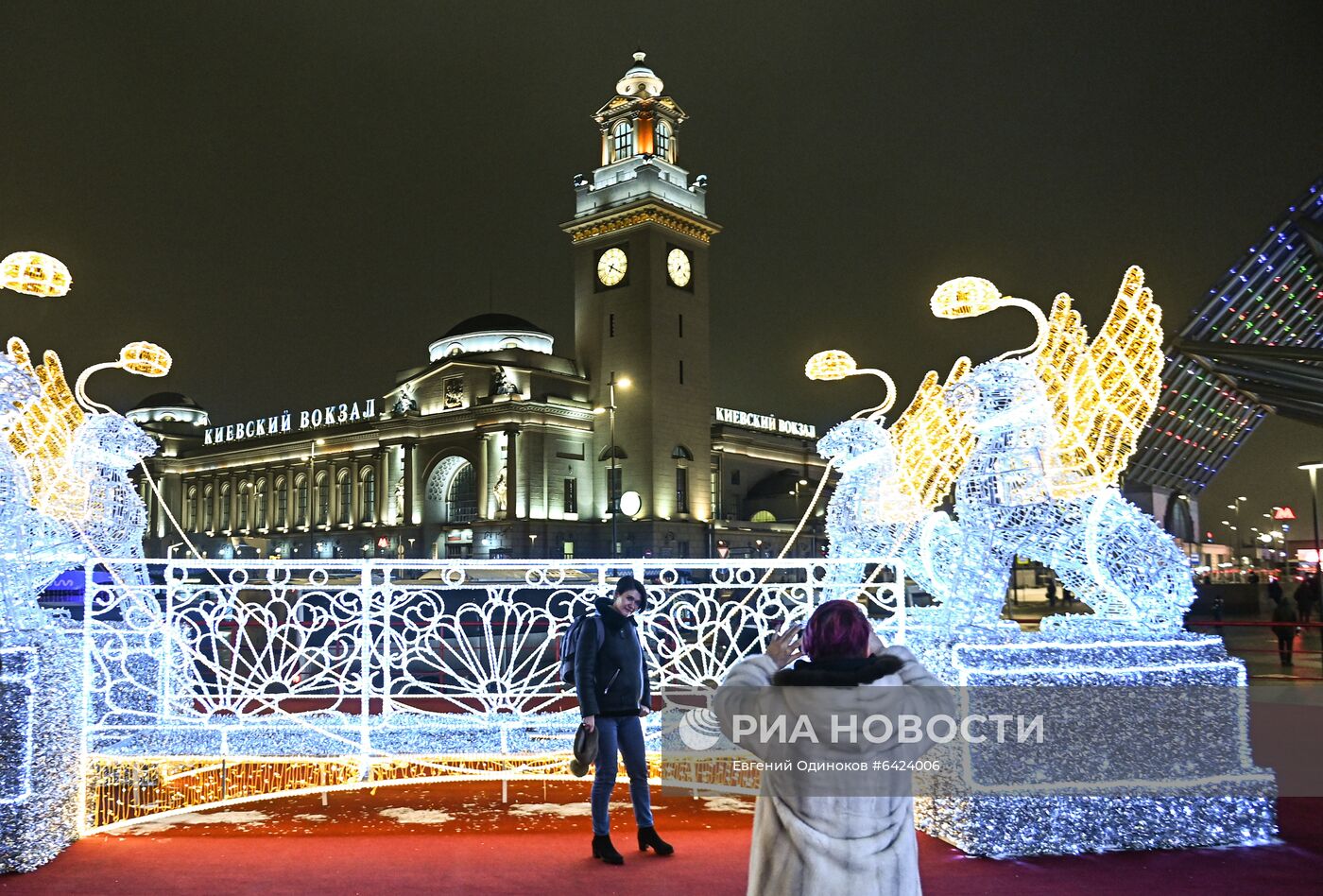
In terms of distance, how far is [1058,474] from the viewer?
314 inches

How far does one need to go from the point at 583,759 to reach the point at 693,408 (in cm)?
5256

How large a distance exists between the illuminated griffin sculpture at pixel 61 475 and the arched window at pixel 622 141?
162ft

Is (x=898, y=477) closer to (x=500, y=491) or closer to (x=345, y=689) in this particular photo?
(x=345, y=689)

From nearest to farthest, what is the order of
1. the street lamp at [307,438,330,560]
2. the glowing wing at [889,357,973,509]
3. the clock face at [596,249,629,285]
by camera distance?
1. the glowing wing at [889,357,973,509]
2. the clock face at [596,249,629,285]
3. the street lamp at [307,438,330,560]

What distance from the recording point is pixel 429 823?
24.5 feet

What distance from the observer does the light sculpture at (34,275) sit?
32.3 ft

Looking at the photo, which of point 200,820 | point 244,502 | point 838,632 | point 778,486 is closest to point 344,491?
point 244,502

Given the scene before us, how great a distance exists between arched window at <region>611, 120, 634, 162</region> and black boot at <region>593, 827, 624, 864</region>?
5527 cm

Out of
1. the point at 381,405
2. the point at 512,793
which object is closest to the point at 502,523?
the point at 381,405

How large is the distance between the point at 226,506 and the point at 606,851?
84.3 m

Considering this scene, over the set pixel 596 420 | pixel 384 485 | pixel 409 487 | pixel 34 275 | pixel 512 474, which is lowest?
pixel 34 275

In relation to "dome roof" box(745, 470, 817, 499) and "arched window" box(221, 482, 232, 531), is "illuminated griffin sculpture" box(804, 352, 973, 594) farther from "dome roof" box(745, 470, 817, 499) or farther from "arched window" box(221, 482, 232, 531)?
"arched window" box(221, 482, 232, 531)

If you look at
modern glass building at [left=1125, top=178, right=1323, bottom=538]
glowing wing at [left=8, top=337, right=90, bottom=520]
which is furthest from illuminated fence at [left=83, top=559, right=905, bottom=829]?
modern glass building at [left=1125, top=178, right=1323, bottom=538]

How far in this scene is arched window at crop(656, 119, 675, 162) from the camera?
5878cm
